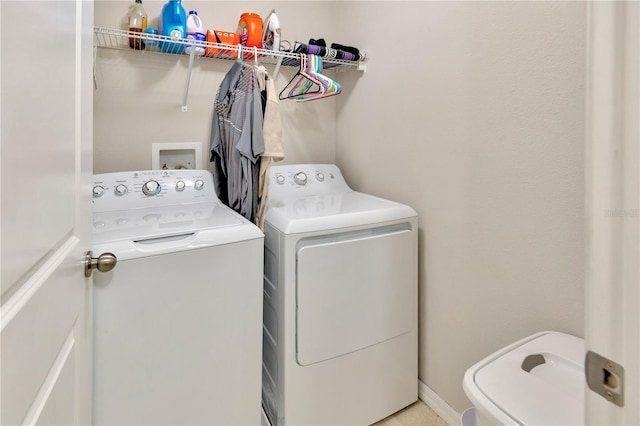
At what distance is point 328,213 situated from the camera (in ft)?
4.92

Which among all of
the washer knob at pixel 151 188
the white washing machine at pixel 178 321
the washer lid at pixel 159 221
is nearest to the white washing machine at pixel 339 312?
the white washing machine at pixel 178 321

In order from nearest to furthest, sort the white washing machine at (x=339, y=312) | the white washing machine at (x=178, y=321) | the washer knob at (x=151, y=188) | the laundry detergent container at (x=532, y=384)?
the laundry detergent container at (x=532, y=384) < the white washing machine at (x=178, y=321) < the white washing machine at (x=339, y=312) < the washer knob at (x=151, y=188)

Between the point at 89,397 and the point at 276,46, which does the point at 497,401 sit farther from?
the point at 276,46

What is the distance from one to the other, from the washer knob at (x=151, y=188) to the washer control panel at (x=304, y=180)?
58 cm

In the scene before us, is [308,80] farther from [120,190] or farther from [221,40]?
[120,190]

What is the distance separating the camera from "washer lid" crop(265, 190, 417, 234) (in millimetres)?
1376

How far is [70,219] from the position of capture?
0.71 meters

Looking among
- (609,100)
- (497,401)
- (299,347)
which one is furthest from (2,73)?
(299,347)

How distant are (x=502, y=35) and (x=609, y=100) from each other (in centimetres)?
110

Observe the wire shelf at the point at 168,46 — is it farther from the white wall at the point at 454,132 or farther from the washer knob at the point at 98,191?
the washer knob at the point at 98,191

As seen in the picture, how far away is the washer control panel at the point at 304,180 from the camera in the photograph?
6.43 ft

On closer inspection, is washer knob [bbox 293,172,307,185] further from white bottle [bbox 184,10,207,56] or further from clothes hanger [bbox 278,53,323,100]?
white bottle [bbox 184,10,207,56]

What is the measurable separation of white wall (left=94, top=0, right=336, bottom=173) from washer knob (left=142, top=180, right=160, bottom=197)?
31 cm

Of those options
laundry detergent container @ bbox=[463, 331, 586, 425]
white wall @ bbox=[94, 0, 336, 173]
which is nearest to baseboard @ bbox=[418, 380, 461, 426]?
laundry detergent container @ bbox=[463, 331, 586, 425]
